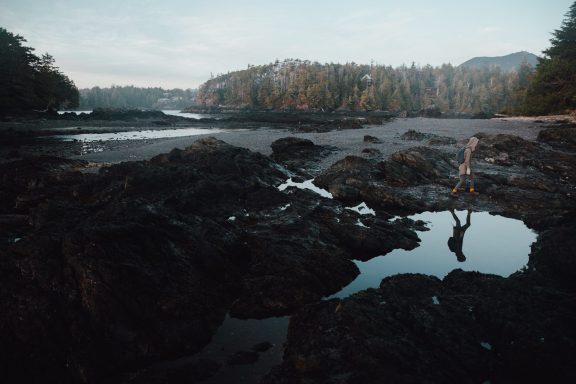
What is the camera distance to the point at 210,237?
8.98m

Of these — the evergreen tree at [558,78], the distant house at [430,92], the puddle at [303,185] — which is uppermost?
the distant house at [430,92]

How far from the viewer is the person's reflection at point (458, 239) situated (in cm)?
1055

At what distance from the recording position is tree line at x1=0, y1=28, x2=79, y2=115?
6034 cm

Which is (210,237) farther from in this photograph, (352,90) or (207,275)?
(352,90)

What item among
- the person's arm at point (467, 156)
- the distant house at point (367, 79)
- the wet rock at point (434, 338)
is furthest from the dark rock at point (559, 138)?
the distant house at point (367, 79)

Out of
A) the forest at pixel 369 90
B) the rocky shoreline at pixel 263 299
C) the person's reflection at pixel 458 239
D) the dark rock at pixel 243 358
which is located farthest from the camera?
the forest at pixel 369 90

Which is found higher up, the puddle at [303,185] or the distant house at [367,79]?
the distant house at [367,79]

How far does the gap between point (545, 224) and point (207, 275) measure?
1242 cm

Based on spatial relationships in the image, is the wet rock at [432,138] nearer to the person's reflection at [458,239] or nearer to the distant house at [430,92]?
the person's reflection at [458,239]

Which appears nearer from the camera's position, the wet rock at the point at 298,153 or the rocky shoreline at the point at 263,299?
the rocky shoreline at the point at 263,299

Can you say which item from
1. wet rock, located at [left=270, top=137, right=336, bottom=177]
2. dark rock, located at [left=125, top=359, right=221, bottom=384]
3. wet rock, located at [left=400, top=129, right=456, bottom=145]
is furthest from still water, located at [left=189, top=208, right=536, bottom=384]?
wet rock, located at [left=400, top=129, right=456, bottom=145]

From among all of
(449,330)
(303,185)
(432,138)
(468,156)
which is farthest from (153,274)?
(432,138)

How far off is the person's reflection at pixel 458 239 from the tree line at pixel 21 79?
252 feet

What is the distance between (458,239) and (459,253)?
122 centimetres
